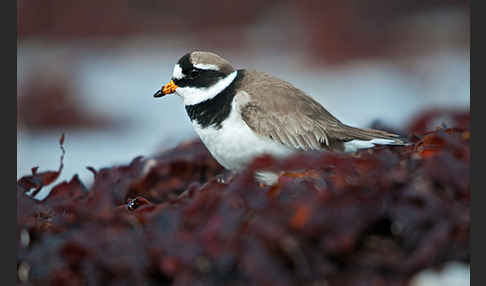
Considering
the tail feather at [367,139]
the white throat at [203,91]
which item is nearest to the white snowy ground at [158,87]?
the white throat at [203,91]

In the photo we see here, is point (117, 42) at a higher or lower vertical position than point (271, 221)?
higher

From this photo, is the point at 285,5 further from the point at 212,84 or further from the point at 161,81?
the point at 212,84

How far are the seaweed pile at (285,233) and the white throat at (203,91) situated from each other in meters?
1.14

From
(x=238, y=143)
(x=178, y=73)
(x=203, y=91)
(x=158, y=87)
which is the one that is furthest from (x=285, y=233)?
(x=158, y=87)

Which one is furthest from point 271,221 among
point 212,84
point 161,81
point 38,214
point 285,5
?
point 285,5

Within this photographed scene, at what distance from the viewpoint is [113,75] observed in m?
6.64

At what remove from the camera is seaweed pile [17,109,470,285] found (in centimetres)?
145

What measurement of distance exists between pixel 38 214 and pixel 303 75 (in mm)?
4694

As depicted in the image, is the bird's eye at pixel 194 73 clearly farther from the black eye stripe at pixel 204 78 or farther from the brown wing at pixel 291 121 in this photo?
the brown wing at pixel 291 121

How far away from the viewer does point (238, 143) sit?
2.69m

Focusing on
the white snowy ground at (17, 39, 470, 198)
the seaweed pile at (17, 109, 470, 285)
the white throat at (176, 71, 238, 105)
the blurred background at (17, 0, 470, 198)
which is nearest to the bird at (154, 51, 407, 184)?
the white throat at (176, 71, 238, 105)

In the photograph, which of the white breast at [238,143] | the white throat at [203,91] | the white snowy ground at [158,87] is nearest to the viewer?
the white breast at [238,143]

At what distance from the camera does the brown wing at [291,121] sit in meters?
2.71

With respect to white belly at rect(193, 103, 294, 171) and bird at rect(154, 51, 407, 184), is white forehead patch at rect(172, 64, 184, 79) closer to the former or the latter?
bird at rect(154, 51, 407, 184)
